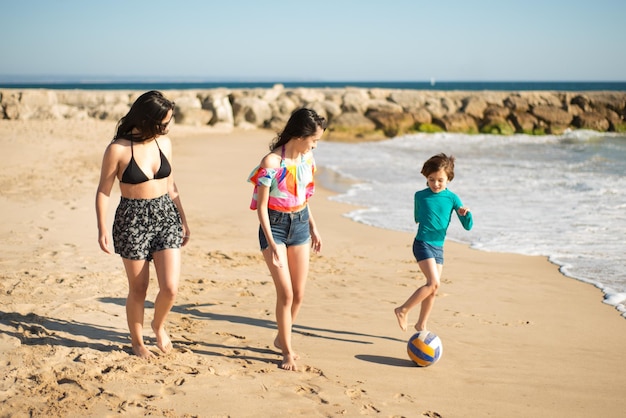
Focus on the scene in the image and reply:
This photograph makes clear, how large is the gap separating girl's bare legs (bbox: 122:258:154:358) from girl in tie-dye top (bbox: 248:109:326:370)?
0.78m

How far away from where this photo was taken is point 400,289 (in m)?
6.51

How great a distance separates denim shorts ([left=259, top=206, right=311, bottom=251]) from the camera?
166 inches

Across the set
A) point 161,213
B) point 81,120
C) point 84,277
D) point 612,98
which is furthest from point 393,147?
point 161,213

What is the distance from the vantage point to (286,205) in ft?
13.8

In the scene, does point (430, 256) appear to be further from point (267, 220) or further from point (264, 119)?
point (264, 119)

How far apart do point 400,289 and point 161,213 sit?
3181 millimetres

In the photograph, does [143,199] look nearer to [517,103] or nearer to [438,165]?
[438,165]

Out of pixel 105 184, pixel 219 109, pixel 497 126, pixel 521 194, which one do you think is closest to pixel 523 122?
pixel 497 126

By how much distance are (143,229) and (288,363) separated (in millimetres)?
1308

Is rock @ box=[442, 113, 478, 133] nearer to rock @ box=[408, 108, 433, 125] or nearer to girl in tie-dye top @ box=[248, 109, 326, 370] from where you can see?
rock @ box=[408, 108, 433, 125]

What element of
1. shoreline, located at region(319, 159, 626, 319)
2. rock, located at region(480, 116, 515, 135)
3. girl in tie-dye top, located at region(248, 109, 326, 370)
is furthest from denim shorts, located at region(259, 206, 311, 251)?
rock, located at region(480, 116, 515, 135)

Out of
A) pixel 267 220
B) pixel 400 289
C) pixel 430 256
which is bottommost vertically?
pixel 400 289

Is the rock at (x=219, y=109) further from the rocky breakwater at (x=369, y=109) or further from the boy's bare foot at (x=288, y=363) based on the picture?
the boy's bare foot at (x=288, y=363)

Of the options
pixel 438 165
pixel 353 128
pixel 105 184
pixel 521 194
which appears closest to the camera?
pixel 105 184
